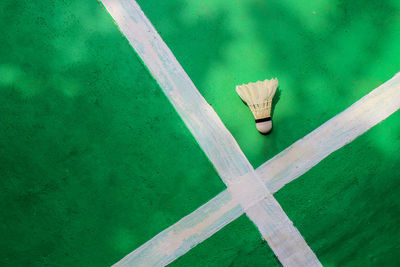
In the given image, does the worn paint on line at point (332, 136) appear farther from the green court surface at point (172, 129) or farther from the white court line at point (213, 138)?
the white court line at point (213, 138)

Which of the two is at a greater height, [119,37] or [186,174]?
[119,37]

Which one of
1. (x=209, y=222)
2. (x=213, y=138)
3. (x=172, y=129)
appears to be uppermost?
(x=172, y=129)

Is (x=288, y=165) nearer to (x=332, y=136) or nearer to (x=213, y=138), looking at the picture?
(x=332, y=136)

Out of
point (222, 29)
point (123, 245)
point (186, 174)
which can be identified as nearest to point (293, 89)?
point (222, 29)

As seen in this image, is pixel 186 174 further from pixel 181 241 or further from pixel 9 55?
pixel 9 55

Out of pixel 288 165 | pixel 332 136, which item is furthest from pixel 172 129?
pixel 332 136

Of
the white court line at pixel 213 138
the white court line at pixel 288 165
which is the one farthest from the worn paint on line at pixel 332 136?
the white court line at pixel 213 138
